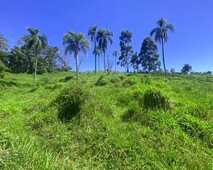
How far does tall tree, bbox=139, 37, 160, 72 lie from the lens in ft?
151

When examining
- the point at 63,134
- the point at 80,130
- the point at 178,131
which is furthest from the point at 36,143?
the point at 178,131

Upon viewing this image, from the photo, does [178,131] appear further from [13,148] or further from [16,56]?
[16,56]

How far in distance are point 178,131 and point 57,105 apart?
354 cm

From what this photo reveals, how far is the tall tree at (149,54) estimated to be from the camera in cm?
4604

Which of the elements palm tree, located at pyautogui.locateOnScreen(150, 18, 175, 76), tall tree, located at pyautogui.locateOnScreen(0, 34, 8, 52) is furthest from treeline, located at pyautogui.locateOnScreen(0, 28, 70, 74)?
palm tree, located at pyautogui.locateOnScreen(150, 18, 175, 76)

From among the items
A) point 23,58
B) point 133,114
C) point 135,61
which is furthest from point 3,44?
point 133,114

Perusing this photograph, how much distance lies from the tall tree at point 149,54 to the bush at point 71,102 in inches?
1602

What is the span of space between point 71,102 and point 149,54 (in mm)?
41217

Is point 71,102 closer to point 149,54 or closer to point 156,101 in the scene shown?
point 156,101

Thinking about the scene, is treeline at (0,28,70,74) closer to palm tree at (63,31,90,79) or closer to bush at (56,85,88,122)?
palm tree at (63,31,90,79)

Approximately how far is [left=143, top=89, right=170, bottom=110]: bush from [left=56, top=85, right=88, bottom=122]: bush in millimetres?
1874

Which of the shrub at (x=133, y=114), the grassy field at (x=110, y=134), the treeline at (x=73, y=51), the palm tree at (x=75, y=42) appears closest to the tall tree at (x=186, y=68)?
the treeline at (x=73, y=51)

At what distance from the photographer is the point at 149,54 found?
4619cm

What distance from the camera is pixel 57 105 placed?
6961 mm
